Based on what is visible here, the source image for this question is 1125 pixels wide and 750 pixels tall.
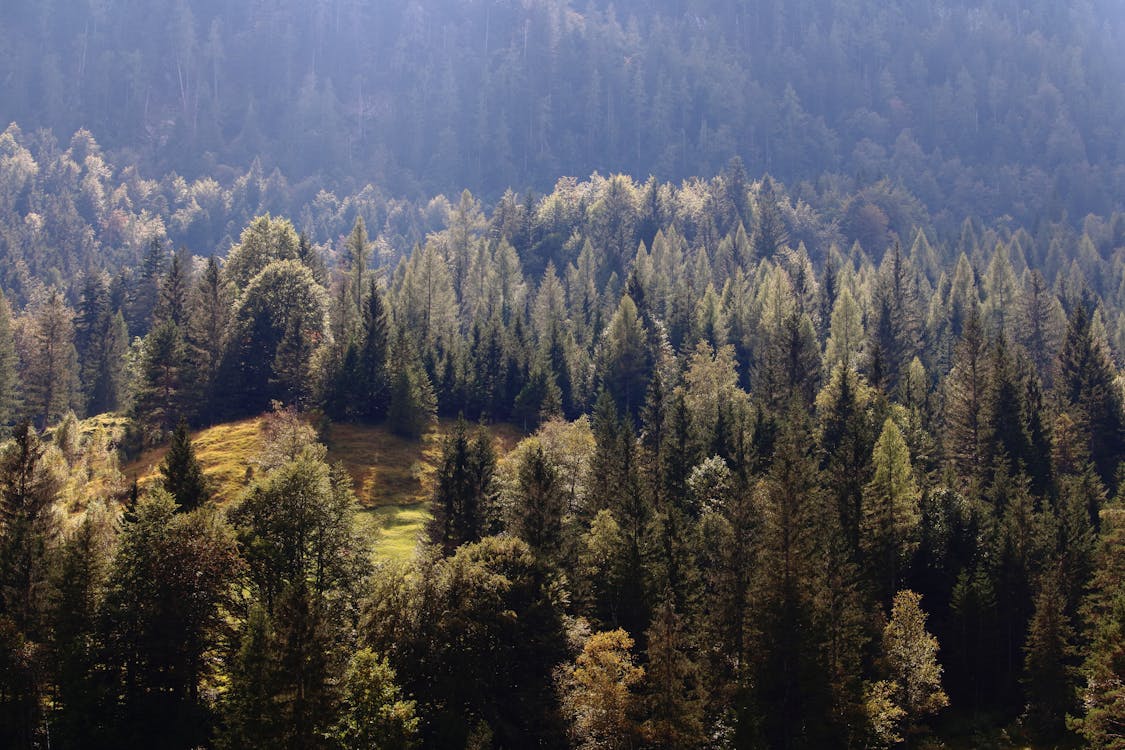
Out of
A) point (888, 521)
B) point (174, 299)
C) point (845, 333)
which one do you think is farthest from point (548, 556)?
point (174, 299)

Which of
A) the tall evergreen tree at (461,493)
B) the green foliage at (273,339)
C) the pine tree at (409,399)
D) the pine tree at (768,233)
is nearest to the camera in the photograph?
the tall evergreen tree at (461,493)

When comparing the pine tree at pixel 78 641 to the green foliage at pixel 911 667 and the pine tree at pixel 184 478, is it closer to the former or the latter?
the pine tree at pixel 184 478

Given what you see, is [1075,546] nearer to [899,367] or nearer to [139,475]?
[899,367]

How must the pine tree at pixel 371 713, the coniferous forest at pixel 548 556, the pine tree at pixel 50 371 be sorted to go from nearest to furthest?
the pine tree at pixel 371 713
the coniferous forest at pixel 548 556
the pine tree at pixel 50 371

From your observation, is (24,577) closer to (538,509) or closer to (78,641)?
(78,641)

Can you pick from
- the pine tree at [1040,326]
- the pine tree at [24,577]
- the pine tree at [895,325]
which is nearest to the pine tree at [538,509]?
the pine tree at [24,577]

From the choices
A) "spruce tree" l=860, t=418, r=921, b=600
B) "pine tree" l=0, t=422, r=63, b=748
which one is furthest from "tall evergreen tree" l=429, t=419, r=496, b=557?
"spruce tree" l=860, t=418, r=921, b=600
